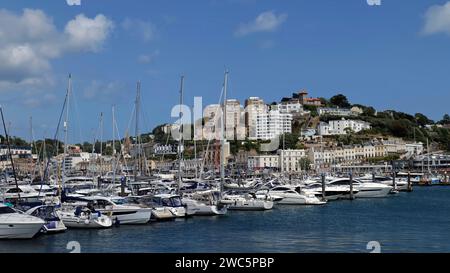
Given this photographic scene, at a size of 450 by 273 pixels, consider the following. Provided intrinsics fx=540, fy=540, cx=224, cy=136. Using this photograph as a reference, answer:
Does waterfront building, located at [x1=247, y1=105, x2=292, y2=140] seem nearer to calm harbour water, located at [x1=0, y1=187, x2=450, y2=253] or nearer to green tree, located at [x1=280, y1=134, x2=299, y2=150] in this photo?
green tree, located at [x1=280, y1=134, x2=299, y2=150]

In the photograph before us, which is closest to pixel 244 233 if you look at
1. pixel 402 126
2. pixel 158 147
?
pixel 158 147

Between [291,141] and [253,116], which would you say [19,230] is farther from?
[253,116]

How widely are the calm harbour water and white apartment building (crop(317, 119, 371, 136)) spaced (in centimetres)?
7464

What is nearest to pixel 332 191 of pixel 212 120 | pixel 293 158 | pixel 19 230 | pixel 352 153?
pixel 212 120

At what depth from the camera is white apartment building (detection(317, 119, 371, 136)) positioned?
95812 millimetres

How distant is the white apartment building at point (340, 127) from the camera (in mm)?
95812

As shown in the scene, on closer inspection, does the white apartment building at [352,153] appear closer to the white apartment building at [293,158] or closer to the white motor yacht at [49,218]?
the white apartment building at [293,158]

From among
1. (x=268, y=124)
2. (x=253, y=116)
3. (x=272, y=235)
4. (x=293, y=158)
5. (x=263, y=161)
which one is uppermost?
(x=253, y=116)

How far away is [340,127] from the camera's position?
95.8m

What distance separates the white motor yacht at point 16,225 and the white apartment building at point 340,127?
85653mm

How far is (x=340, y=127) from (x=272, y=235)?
84204 mm
